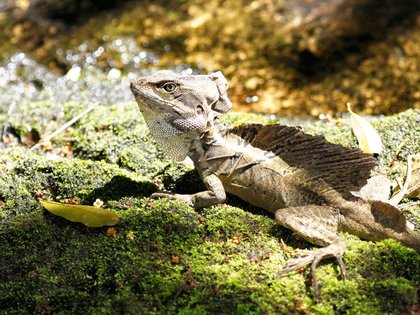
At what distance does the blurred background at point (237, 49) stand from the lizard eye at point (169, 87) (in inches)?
111

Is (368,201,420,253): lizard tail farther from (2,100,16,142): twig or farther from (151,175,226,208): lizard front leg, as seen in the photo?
(2,100,16,142): twig

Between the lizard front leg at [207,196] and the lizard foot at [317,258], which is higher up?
the lizard foot at [317,258]

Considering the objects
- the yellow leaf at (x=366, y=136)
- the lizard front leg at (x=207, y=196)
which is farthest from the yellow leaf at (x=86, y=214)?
the yellow leaf at (x=366, y=136)

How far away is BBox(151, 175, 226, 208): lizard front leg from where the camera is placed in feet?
14.4

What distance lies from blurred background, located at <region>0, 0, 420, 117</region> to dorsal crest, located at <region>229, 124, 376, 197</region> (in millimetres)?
2723

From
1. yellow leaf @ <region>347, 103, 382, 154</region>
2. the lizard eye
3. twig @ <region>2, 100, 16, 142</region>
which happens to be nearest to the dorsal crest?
the lizard eye

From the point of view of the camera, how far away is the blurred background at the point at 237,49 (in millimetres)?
7496

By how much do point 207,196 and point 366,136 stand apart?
5.78ft

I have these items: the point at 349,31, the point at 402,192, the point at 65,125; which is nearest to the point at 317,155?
the point at 402,192

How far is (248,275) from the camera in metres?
3.78

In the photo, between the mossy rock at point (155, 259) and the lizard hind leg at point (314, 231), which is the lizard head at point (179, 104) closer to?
the mossy rock at point (155, 259)

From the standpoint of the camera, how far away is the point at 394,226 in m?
3.98

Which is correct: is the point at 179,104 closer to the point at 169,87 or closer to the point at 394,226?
the point at 169,87

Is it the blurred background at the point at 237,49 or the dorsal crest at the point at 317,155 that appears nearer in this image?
the dorsal crest at the point at 317,155
